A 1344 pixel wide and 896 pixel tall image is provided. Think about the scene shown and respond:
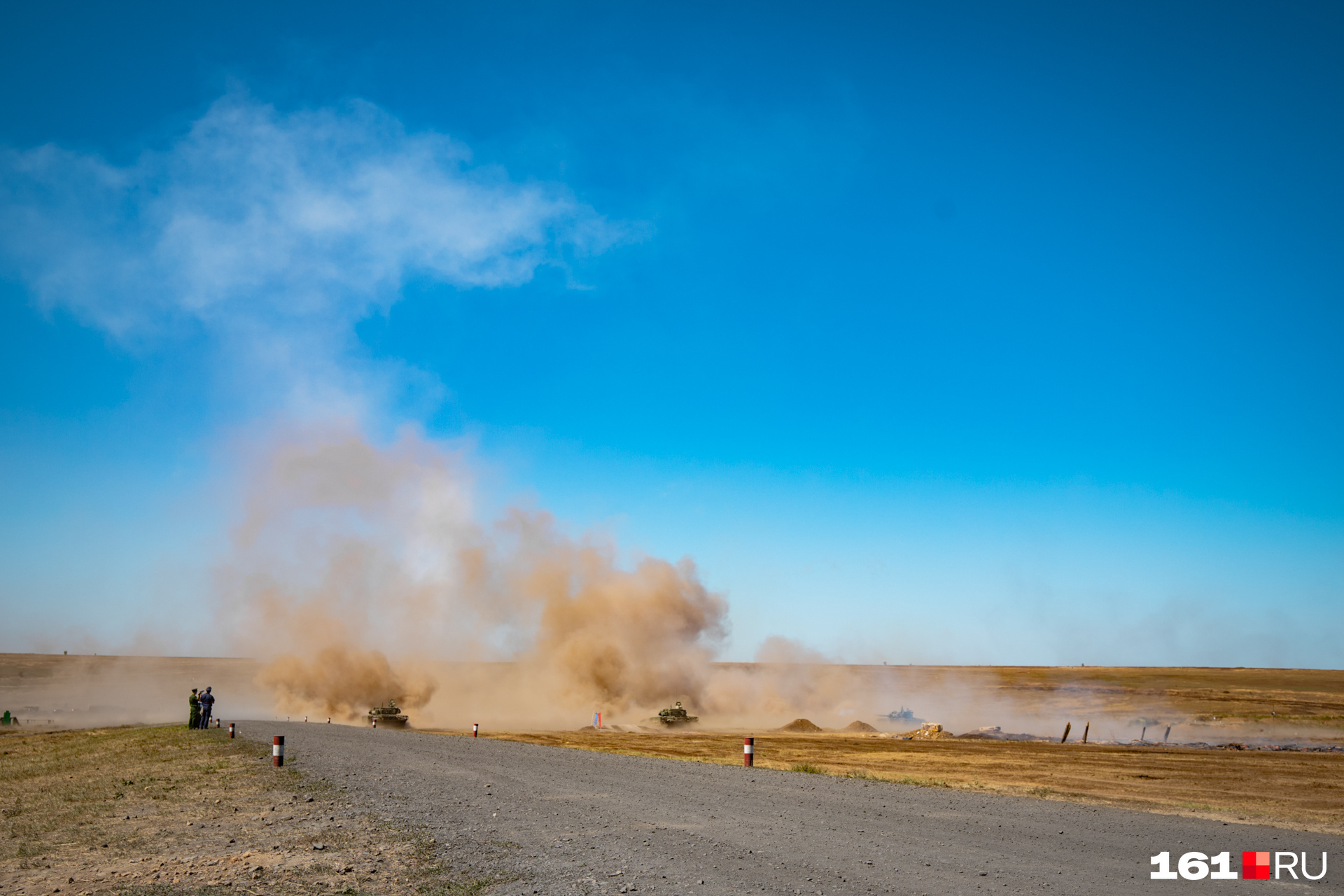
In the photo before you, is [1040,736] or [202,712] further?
[1040,736]

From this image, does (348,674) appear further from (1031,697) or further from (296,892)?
(1031,697)

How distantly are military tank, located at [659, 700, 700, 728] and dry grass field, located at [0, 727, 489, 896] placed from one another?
135 ft

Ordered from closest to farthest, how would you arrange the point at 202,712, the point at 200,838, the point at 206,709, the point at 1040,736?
the point at 200,838 < the point at 206,709 < the point at 202,712 < the point at 1040,736

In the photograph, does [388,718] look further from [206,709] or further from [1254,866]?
[1254,866]

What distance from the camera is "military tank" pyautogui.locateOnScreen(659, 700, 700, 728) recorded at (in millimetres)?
61781

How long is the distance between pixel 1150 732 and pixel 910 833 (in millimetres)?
55972

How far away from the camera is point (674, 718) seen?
62156mm

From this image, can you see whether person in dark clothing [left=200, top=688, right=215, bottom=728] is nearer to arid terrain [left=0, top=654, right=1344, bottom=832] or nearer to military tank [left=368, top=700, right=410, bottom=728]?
arid terrain [left=0, top=654, right=1344, bottom=832]

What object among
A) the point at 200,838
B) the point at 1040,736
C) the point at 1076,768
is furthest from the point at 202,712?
the point at 1040,736

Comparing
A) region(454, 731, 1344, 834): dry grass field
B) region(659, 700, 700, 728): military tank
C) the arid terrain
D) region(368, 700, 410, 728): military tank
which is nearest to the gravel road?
region(454, 731, 1344, 834): dry grass field

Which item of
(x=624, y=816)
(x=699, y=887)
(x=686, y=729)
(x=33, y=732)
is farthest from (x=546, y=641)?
(x=699, y=887)

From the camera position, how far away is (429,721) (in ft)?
214

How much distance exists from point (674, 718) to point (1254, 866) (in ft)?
174

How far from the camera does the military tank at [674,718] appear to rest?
61781 mm
